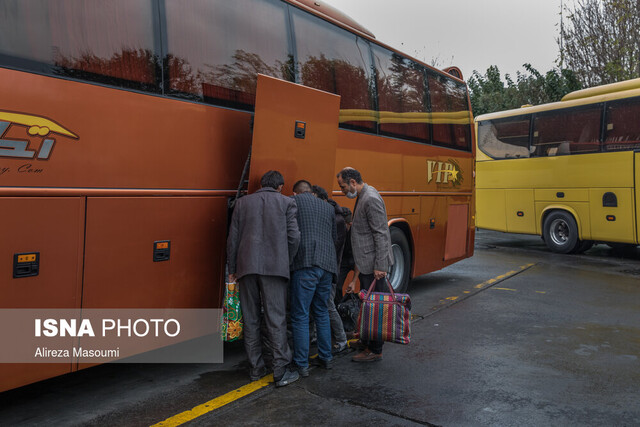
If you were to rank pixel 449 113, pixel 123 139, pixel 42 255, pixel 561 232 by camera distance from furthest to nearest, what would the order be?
1. pixel 561 232
2. pixel 449 113
3. pixel 123 139
4. pixel 42 255

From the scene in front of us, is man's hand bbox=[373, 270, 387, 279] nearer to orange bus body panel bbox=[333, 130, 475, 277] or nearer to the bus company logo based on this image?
orange bus body panel bbox=[333, 130, 475, 277]

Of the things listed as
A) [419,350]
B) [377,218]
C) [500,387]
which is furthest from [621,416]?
[377,218]

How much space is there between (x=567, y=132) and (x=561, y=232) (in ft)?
8.10

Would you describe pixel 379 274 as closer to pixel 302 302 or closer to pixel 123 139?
pixel 302 302

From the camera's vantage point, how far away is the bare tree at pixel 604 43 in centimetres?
2055

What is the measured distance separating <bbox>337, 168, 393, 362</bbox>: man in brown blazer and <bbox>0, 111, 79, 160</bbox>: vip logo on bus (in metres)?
2.48

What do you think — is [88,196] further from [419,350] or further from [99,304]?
[419,350]

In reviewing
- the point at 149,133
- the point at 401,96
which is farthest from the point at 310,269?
the point at 401,96

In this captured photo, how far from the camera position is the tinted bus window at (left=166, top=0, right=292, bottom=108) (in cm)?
412

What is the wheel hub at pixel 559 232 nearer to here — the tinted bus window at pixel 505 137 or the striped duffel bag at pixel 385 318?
the tinted bus window at pixel 505 137

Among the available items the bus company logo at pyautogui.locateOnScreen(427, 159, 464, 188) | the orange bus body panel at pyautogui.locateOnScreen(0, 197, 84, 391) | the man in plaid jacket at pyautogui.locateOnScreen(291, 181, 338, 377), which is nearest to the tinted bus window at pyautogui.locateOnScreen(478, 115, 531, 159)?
the bus company logo at pyautogui.locateOnScreen(427, 159, 464, 188)

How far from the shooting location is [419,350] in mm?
5188

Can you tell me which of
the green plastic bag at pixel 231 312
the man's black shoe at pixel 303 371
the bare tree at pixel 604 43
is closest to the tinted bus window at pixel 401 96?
the green plastic bag at pixel 231 312

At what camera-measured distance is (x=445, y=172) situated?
8.38m
